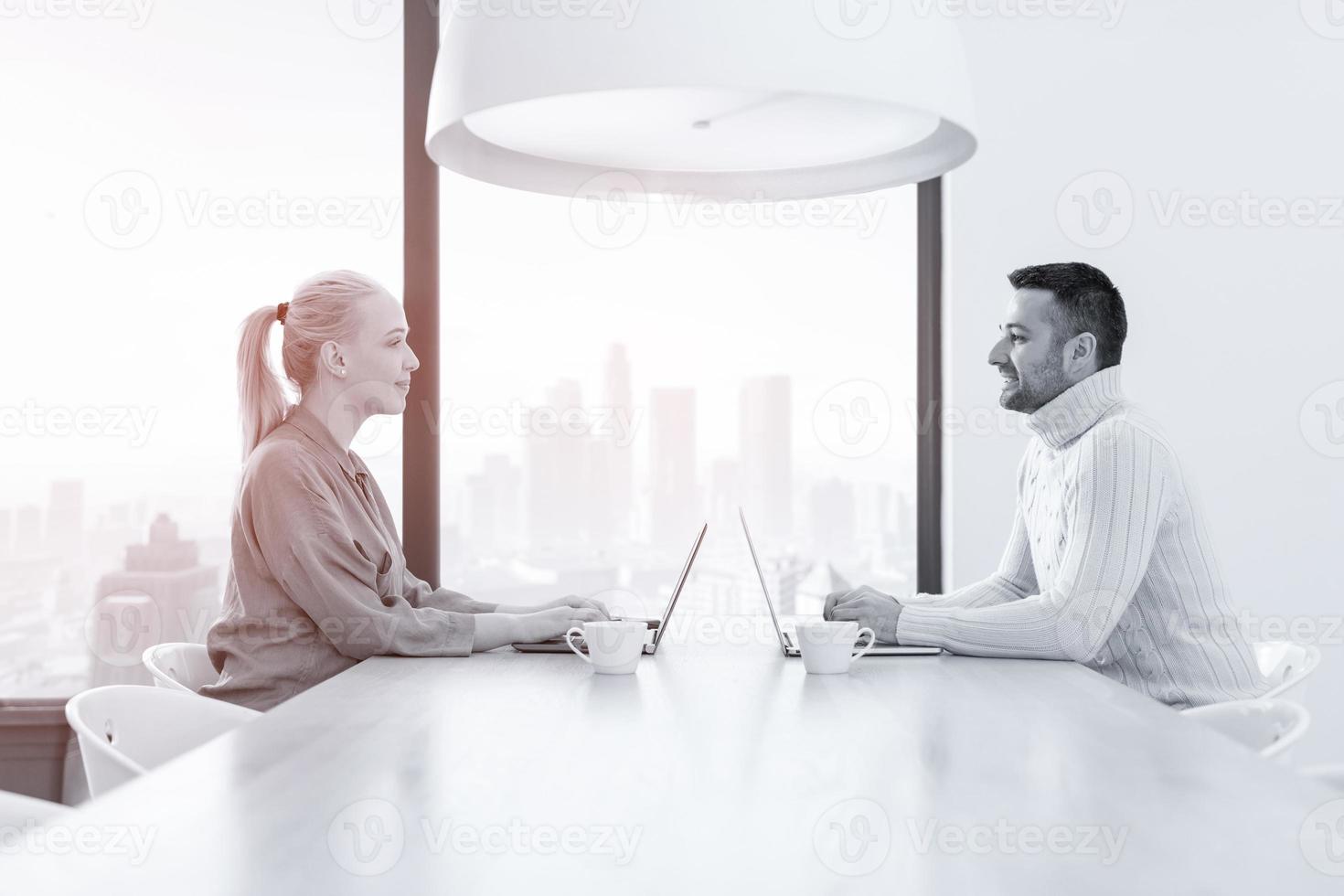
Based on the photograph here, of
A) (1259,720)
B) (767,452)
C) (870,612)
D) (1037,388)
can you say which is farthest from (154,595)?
(1259,720)

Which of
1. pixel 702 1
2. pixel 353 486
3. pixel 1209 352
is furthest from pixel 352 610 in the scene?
pixel 1209 352

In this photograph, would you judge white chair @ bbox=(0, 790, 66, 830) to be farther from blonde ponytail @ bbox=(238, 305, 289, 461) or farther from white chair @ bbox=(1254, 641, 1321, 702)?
white chair @ bbox=(1254, 641, 1321, 702)

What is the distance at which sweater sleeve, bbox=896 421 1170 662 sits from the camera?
6.48 ft

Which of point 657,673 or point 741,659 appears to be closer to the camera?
point 657,673

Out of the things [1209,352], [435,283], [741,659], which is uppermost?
[435,283]

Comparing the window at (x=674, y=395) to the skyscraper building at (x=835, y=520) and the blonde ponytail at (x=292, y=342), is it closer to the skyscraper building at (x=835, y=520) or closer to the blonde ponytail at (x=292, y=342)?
the skyscraper building at (x=835, y=520)

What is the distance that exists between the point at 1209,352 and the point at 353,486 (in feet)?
8.21

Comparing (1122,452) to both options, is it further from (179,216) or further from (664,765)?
(179,216)

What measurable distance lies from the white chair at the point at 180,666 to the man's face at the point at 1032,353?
5.72 ft

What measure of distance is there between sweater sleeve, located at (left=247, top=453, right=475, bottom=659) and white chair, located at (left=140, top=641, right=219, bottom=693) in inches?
9.4

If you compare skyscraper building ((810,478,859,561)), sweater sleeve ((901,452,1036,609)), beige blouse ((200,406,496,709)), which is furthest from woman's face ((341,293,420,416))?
skyscraper building ((810,478,859,561))

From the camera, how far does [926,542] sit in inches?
133

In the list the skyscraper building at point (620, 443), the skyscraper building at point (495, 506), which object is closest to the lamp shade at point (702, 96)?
the skyscraper building at point (620, 443)

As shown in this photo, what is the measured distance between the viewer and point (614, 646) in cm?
179
